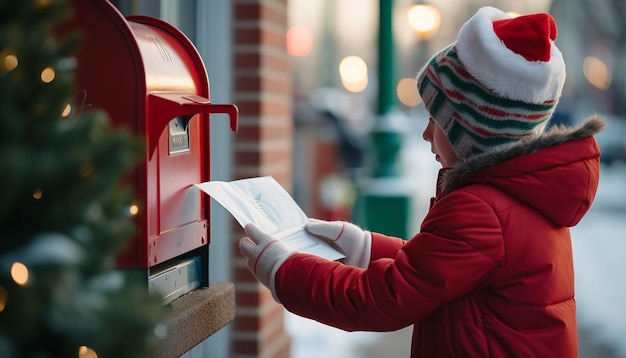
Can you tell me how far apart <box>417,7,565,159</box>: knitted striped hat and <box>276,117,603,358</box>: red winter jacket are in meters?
0.06

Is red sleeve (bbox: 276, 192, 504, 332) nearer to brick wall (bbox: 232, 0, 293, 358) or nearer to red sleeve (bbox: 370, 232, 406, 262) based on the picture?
red sleeve (bbox: 370, 232, 406, 262)

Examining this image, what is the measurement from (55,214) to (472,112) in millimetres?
1251

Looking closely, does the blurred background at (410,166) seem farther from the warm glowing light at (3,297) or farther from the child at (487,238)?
the warm glowing light at (3,297)

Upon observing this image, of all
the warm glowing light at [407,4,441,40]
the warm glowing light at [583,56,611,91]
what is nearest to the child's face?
the warm glowing light at [407,4,441,40]

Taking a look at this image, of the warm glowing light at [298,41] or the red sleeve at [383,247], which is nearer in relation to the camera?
the red sleeve at [383,247]

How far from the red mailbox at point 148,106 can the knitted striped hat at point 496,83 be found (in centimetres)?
54

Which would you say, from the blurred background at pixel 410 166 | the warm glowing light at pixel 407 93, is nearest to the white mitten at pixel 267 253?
the blurred background at pixel 410 166

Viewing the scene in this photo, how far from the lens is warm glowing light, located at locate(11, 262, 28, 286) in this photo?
773mm

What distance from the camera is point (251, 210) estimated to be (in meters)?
1.89

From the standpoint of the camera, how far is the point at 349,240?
83.9 inches

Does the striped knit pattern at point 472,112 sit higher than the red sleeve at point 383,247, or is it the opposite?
the striped knit pattern at point 472,112

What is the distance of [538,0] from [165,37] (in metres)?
37.9

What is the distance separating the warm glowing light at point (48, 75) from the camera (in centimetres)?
84

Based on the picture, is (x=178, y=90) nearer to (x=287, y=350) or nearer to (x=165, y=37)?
(x=165, y=37)
